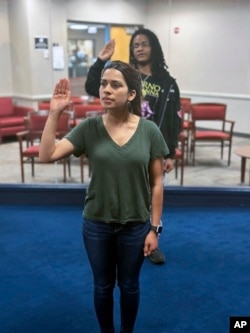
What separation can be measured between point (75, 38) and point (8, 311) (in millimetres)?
6477

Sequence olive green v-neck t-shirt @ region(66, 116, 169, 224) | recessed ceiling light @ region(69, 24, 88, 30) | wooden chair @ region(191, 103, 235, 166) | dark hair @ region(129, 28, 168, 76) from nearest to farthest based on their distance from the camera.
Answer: olive green v-neck t-shirt @ region(66, 116, 169, 224), dark hair @ region(129, 28, 168, 76), wooden chair @ region(191, 103, 235, 166), recessed ceiling light @ region(69, 24, 88, 30)

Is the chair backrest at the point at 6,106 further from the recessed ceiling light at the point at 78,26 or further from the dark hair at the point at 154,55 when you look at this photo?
the dark hair at the point at 154,55

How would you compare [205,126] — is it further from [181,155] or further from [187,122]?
[181,155]

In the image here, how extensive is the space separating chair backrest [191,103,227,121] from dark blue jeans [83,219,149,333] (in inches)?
168

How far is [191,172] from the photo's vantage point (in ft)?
17.9

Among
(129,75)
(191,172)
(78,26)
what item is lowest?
(191,172)

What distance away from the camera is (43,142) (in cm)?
168

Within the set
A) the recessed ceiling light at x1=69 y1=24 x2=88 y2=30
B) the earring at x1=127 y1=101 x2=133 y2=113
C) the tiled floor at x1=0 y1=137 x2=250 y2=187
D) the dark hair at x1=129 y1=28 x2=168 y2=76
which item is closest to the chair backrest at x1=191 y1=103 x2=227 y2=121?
the tiled floor at x1=0 y1=137 x2=250 y2=187

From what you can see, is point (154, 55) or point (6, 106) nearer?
point (154, 55)

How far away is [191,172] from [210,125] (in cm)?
99

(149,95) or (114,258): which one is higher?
(149,95)

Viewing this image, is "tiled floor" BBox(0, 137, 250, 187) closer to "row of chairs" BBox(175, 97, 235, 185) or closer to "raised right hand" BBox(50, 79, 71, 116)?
"row of chairs" BBox(175, 97, 235, 185)

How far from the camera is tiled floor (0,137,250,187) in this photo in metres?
5.02

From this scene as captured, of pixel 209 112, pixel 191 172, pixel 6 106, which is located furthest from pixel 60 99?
pixel 6 106
